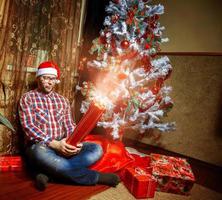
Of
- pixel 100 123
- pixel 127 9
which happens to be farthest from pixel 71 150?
pixel 127 9

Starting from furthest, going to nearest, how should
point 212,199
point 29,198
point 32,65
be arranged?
point 32,65 → point 212,199 → point 29,198

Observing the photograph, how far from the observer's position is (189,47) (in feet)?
10.1

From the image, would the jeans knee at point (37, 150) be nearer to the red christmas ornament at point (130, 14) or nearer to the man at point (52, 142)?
the man at point (52, 142)

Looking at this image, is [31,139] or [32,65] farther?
[32,65]

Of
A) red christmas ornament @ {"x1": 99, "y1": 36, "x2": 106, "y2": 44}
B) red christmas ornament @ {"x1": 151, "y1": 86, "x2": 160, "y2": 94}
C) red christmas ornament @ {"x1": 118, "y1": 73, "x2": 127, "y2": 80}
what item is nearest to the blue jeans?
red christmas ornament @ {"x1": 118, "y1": 73, "x2": 127, "y2": 80}

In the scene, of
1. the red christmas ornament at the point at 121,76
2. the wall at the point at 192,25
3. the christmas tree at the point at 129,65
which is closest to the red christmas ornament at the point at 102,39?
the christmas tree at the point at 129,65

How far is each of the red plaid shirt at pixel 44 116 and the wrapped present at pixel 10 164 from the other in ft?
0.84

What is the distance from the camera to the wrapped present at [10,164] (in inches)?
85.0

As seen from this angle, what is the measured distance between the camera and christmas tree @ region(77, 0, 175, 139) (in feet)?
8.40

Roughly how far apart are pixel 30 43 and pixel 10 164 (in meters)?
1.10

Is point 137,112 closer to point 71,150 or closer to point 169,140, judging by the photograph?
point 169,140

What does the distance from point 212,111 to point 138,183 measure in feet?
4.61

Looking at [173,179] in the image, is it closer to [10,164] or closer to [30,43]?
[10,164]

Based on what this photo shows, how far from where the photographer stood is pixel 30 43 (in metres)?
2.45
